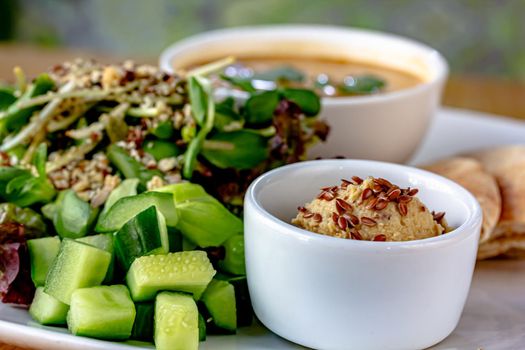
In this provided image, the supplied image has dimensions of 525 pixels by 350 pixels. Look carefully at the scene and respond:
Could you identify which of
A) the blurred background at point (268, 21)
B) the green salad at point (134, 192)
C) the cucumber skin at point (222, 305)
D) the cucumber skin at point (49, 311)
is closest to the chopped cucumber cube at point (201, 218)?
the green salad at point (134, 192)

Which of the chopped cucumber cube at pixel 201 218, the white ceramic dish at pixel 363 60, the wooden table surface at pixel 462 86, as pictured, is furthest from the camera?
the wooden table surface at pixel 462 86

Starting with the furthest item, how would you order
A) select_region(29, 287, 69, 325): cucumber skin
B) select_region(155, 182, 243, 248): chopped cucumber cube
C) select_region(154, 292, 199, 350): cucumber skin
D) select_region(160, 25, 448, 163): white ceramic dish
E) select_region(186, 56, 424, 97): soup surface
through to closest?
select_region(186, 56, 424, 97): soup surface < select_region(160, 25, 448, 163): white ceramic dish < select_region(155, 182, 243, 248): chopped cucumber cube < select_region(29, 287, 69, 325): cucumber skin < select_region(154, 292, 199, 350): cucumber skin

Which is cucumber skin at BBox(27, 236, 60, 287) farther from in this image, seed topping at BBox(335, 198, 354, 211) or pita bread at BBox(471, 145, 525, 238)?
pita bread at BBox(471, 145, 525, 238)

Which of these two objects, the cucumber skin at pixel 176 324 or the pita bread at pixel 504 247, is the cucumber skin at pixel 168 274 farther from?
the pita bread at pixel 504 247

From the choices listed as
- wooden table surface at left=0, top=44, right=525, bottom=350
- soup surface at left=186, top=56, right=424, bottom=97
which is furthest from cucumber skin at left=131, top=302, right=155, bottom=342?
wooden table surface at left=0, top=44, right=525, bottom=350

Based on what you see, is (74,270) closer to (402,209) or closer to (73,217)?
(73,217)

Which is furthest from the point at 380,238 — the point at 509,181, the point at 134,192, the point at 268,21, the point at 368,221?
the point at 268,21

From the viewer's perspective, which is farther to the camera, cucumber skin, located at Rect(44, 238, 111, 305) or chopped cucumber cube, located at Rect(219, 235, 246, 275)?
chopped cucumber cube, located at Rect(219, 235, 246, 275)
